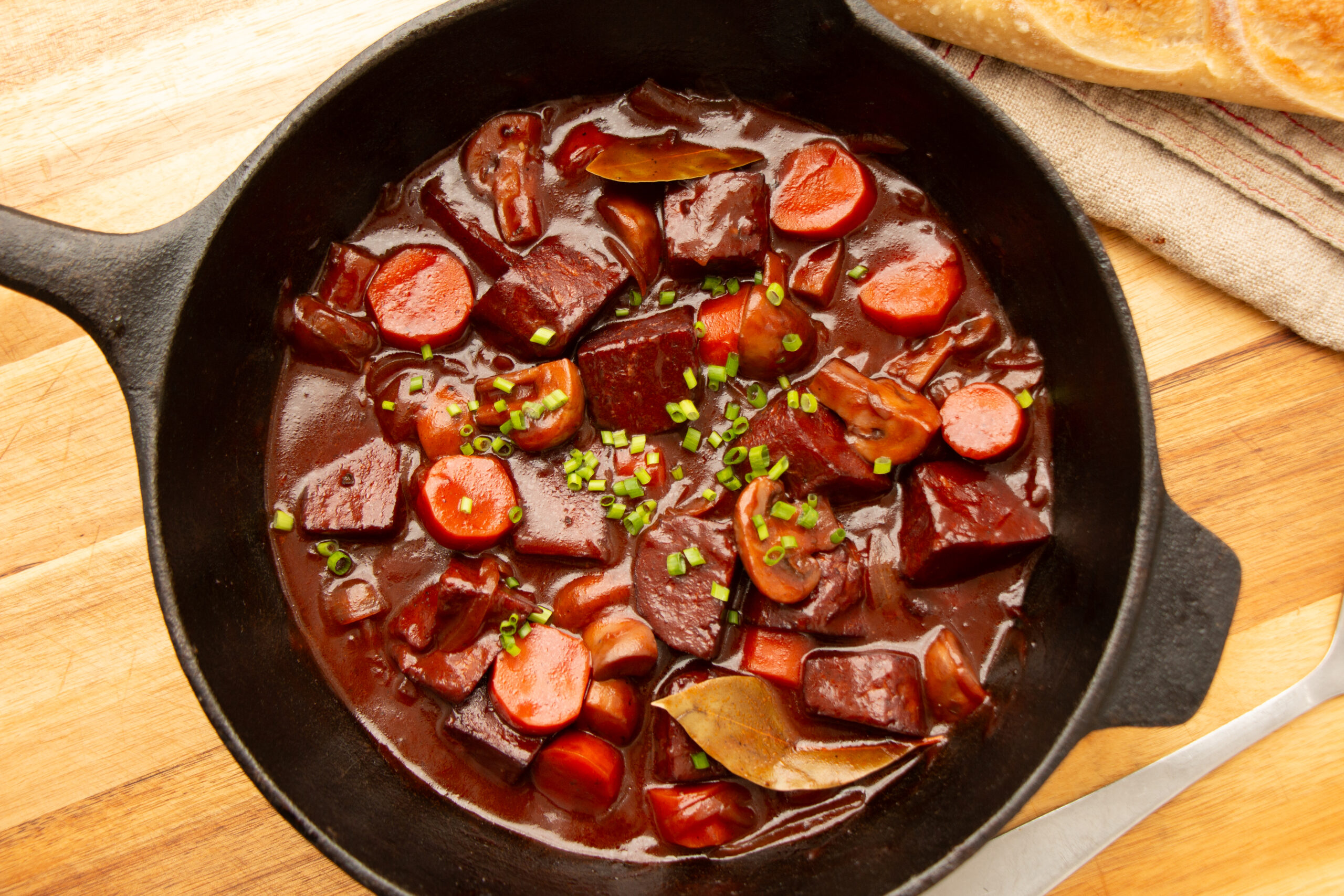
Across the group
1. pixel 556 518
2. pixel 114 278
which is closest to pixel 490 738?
pixel 556 518

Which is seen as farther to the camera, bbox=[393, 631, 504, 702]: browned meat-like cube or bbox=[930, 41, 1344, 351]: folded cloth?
bbox=[930, 41, 1344, 351]: folded cloth

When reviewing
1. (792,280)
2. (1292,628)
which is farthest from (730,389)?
(1292,628)

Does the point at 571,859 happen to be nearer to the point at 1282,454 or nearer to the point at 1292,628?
Answer: the point at 1292,628

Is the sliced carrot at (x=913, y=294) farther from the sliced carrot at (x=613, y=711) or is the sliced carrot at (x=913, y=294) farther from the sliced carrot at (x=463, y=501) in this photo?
the sliced carrot at (x=613, y=711)

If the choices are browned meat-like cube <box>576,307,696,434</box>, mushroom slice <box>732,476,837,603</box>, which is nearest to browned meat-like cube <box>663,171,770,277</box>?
browned meat-like cube <box>576,307,696,434</box>

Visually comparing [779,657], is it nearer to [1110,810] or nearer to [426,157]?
[1110,810]

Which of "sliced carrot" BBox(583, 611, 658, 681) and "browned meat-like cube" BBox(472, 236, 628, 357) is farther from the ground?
"browned meat-like cube" BBox(472, 236, 628, 357)

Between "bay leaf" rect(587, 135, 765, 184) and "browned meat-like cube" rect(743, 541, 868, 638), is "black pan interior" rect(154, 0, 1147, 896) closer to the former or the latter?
"bay leaf" rect(587, 135, 765, 184)
